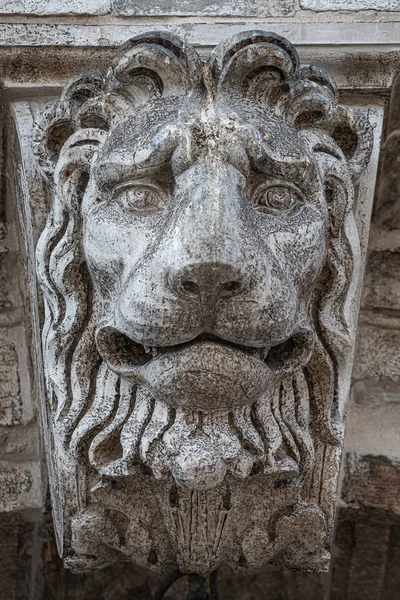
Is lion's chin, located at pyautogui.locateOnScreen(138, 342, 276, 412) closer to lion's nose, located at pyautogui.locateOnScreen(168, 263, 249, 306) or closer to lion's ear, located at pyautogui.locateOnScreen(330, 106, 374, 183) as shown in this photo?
lion's nose, located at pyautogui.locateOnScreen(168, 263, 249, 306)

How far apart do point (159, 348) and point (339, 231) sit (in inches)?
12.8

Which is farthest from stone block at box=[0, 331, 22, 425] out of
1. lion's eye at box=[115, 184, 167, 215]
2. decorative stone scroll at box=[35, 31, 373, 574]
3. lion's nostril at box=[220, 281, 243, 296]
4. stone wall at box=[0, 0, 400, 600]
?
lion's nostril at box=[220, 281, 243, 296]

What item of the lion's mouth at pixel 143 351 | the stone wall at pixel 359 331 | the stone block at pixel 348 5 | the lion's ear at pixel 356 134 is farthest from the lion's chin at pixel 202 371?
the stone block at pixel 348 5

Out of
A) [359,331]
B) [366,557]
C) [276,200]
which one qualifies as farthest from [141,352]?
[366,557]

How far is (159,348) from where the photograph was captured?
1.16m

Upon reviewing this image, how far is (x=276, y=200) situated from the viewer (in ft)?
3.97

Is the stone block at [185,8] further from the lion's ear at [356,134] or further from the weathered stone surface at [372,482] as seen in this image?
the weathered stone surface at [372,482]

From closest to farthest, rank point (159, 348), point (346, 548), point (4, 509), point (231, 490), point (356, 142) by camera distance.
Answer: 1. point (159, 348)
2. point (231, 490)
3. point (356, 142)
4. point (4, 509)
5. point (346, 548)

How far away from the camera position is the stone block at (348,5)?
4.80 ft

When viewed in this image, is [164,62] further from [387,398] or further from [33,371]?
[387,398]

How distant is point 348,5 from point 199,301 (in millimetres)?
644

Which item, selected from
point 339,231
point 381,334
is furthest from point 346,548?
point 339,231

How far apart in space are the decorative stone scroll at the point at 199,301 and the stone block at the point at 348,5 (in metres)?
0.20

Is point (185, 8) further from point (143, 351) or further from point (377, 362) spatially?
point (377, 362)
